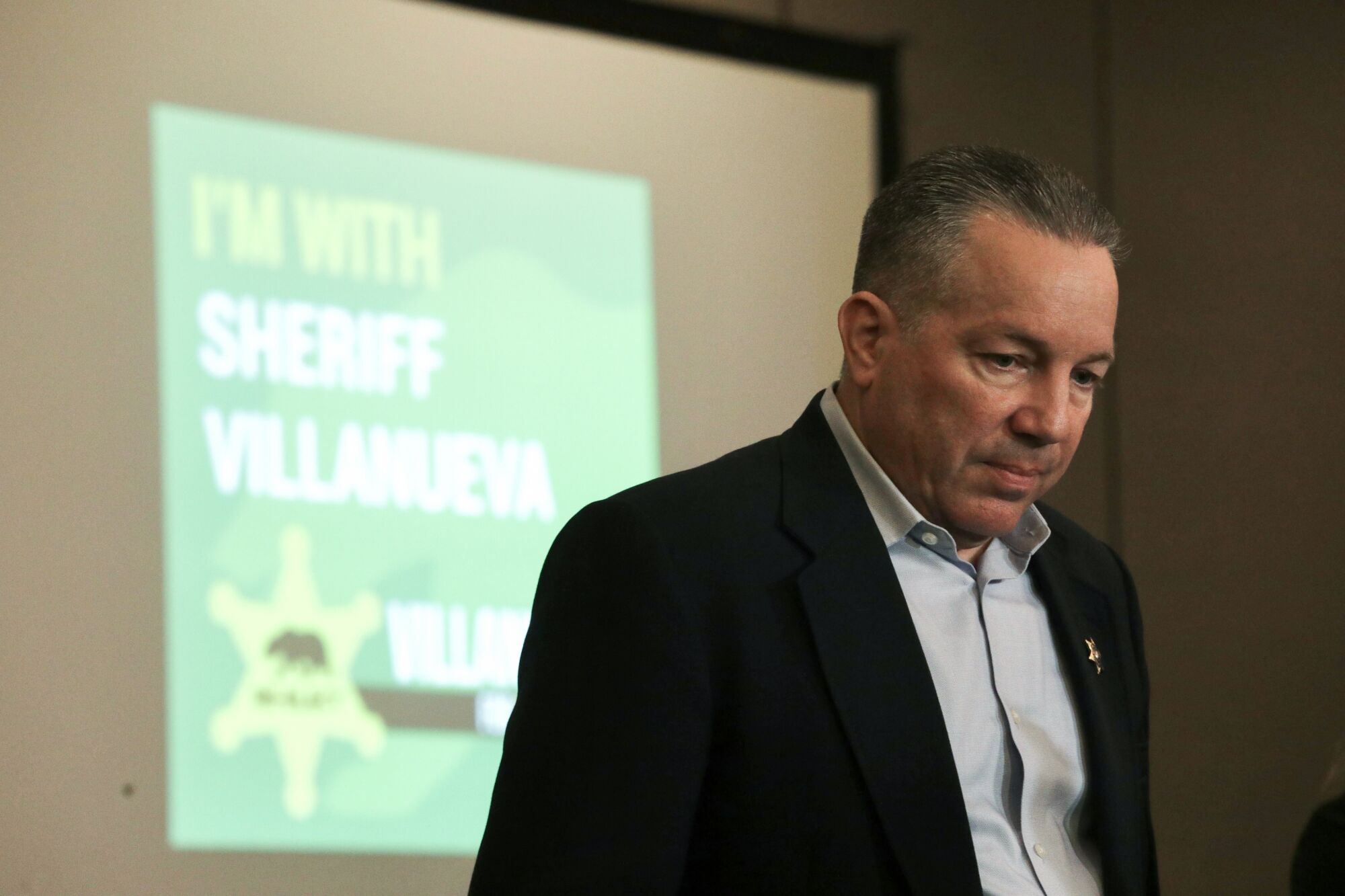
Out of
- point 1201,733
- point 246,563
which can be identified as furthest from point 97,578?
point 1201,733

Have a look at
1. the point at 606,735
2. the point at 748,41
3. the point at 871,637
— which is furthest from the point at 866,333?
the point at 748,41

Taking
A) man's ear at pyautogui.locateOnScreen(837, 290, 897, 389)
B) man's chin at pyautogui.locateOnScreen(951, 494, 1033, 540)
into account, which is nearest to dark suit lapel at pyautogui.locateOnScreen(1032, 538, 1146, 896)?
man's chin at pyautogui.locateOnScreen(951, 494, 1033, 540)

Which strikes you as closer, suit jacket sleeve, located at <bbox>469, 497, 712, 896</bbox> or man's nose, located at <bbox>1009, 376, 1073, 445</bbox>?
suit jacket sleeve, located at <bbox>469, 497, 712, 896</bbox>

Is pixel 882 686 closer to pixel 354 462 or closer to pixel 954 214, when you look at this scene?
pixel 954 214

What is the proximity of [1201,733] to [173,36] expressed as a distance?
9.81 feet

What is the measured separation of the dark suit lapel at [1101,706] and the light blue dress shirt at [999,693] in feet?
0.05

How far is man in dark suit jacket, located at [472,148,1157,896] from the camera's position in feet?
5.46

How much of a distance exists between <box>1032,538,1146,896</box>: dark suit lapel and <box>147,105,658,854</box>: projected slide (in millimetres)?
1551

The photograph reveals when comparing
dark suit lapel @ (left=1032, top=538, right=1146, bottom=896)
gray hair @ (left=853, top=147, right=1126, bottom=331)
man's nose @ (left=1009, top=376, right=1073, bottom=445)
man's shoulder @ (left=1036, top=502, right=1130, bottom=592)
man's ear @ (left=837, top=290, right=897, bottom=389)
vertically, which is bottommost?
dark suit lapel @ (left=1032, top=538, right=1146, bottom=896)

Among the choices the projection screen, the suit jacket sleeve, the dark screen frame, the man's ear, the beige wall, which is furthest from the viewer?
the beige wall

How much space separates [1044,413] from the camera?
6.06 feet

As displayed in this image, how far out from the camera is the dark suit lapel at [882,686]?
66.9 inches

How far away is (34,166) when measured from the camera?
3.12 m

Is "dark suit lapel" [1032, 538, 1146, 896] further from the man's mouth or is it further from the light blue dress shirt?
the man's mouth
